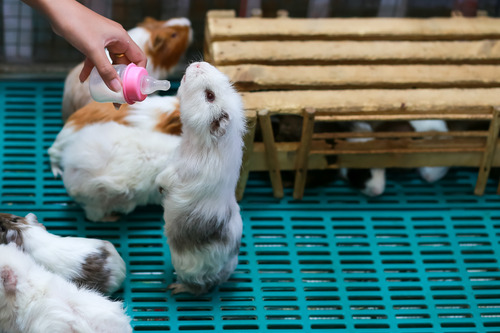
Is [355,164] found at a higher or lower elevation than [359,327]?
higher

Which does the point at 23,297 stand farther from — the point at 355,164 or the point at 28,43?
the point at 28,43

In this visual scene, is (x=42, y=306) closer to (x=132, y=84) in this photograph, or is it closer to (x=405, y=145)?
(x=132, y=84)

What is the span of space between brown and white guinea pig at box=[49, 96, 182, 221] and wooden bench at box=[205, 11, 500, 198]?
18.5 inches

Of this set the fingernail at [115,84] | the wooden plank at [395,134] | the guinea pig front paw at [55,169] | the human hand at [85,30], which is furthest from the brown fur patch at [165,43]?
the fingernail at [115,84]

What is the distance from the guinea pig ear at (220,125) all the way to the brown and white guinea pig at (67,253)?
2.74ft

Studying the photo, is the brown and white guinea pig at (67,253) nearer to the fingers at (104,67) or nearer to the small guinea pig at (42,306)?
the small guinea pig at (42,306)

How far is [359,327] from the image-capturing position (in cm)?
336

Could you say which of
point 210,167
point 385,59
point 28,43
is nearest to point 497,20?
point 385,59

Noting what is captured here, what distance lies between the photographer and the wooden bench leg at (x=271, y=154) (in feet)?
11.6

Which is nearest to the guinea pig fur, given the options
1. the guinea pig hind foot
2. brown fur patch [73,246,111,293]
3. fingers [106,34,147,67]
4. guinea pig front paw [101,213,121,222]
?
the guinea pig hind foot

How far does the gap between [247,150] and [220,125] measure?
2.54 feet

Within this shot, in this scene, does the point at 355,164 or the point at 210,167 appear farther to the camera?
the point at 355,164

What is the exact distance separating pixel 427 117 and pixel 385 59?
499 millimetres

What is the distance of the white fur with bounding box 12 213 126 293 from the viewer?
119 inches
